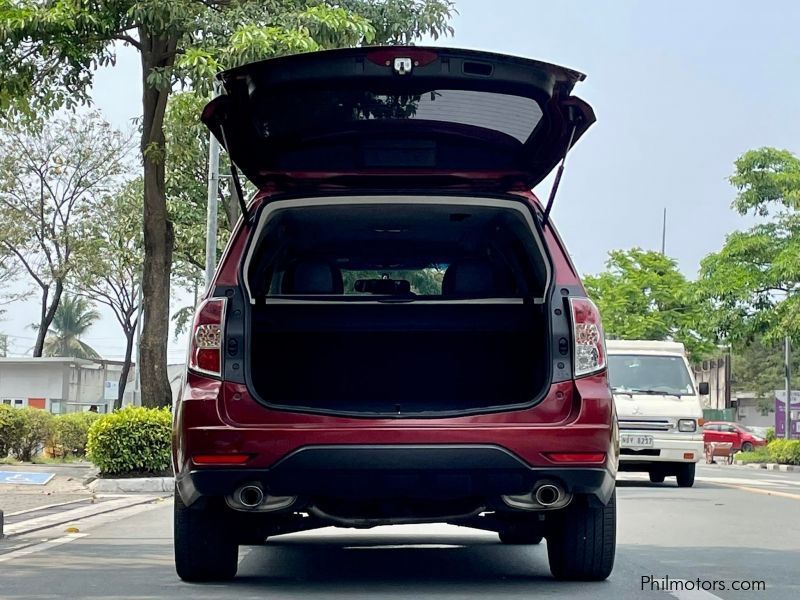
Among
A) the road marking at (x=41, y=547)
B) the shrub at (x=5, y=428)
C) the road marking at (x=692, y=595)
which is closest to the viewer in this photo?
the road marking at (x=692, y=595)

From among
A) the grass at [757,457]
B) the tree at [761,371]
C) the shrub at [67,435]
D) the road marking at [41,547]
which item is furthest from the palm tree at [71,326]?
the road marking at [41,547]

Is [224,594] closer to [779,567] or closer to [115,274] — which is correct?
[779,567]

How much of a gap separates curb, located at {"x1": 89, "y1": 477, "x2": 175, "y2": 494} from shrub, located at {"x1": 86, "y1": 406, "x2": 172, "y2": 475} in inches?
14.8

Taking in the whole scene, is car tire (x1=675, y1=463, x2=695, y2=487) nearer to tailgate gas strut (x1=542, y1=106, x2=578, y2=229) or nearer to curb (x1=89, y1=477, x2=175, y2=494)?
curb (x1=89, y1=477, x2=175, y2=494)

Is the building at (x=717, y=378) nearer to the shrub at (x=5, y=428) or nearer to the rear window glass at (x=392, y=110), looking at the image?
the shrub at (x=5, y=428)

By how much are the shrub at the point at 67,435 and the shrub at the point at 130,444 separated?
909 cm

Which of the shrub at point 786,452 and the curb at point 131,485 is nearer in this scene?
the curb at point 131,485

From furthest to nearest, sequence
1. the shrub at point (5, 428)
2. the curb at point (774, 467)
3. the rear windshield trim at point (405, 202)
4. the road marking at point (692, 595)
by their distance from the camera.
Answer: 1. the curb at point (774, 467)
2. the shrub at point (5, 428)
3. the rear windshield trim at point (405, 202)
4. the road marking at point (692, 595)

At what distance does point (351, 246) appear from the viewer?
7.86 metres

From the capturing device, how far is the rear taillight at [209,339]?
582 centimetres

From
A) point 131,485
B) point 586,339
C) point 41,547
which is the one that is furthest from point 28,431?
point 586,339

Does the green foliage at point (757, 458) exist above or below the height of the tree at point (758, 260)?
below

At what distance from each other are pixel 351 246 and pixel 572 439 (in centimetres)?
255

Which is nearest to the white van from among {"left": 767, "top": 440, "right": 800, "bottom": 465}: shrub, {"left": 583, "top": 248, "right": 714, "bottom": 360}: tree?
{"left": 767, "top": 440, "right": 800, "bottom": 465}: shrub
